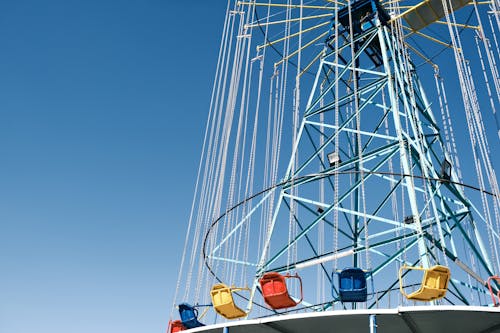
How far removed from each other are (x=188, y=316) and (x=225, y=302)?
1.12 meters

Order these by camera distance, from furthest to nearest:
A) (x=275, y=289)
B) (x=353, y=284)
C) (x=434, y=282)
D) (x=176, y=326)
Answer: (x=176, y=326), (x=275, y=289), (x=353, y=284), (x=434, y=282)

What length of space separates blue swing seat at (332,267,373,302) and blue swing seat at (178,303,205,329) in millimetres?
3501

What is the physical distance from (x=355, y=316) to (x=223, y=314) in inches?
122

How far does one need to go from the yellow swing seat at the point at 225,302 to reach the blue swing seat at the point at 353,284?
2.33m

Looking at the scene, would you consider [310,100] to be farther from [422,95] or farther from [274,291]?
[274,291]

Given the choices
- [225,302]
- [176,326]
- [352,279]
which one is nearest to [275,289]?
[225,302]

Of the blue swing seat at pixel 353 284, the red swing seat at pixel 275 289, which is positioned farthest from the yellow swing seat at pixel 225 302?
the blue swing seat at pixel 353 284

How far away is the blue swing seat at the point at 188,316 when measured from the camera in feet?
40.7

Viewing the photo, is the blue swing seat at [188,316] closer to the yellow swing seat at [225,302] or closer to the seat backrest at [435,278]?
the yellow swing seat at [225,302]

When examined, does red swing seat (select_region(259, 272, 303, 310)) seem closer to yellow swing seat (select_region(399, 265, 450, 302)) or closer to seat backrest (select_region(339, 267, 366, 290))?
seat backrest (select_region(339, 267, 366, 290))

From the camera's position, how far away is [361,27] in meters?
19.3

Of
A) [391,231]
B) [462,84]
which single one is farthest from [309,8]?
[391,231]

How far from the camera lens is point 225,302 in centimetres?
1196

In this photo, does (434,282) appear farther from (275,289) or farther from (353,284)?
(275,289)
